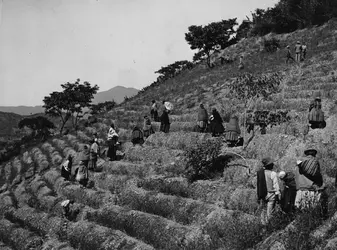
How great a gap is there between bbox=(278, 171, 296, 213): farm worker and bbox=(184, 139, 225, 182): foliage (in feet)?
13.6

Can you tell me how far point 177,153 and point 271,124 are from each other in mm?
3885

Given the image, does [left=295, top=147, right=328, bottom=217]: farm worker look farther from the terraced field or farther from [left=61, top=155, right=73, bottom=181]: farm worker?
[left=61, top=155, right=73, bottom=181]: farm worker

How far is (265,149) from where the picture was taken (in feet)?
42.3

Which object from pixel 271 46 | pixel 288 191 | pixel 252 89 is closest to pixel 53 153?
pixel 252 89

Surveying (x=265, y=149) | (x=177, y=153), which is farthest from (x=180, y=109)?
(x=265, y=149)

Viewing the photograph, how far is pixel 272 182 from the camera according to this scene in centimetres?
870

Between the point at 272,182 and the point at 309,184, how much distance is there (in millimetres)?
860

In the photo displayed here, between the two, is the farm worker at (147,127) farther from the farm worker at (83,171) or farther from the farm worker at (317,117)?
the farm worker at (317,117)

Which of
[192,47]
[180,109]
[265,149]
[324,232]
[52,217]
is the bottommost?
[52,217]

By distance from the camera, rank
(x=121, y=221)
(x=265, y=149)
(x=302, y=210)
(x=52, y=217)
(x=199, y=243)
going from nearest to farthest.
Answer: (x=302, y=210) → (x=199, y=243) → (x=121, y=221) → (x=265, y=149) → (x=52, y=217)

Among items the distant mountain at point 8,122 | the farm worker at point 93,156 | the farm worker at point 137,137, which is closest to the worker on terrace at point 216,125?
the farm worker at point 137,137

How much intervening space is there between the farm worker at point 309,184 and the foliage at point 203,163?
4.74m

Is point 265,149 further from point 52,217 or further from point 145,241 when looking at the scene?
point 52,217

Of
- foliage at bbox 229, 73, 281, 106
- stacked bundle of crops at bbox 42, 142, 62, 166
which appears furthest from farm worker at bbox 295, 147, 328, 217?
stacked bundle of crops at bbox 42, 142, 62, 166
